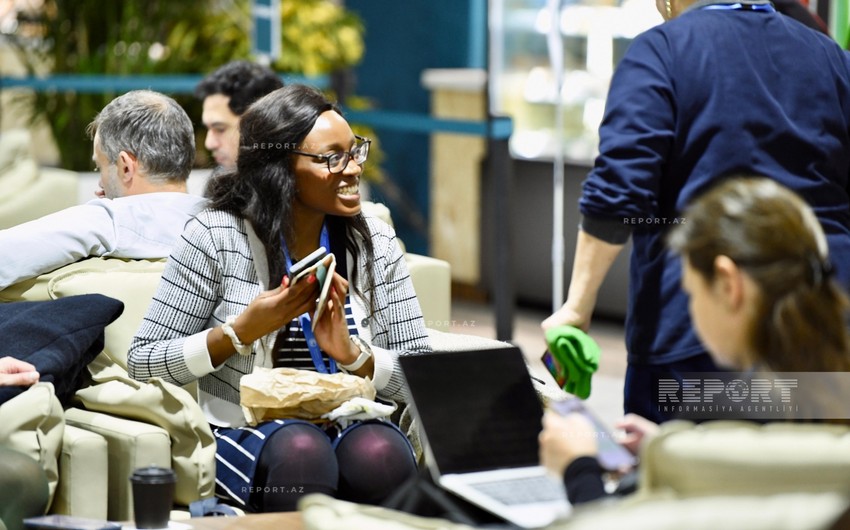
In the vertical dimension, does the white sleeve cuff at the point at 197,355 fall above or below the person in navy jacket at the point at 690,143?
below

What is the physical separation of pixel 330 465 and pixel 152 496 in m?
0.43

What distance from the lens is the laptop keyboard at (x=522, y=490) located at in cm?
174

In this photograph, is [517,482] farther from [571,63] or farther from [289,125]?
[571,63]

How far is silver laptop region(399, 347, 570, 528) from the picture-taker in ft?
5.81

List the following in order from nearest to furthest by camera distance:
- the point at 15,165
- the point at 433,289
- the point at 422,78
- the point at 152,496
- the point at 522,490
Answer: the point at 522,490 < the point at 152,496 < the point at 433,289 < the point at 15,165 < the point at 422,78

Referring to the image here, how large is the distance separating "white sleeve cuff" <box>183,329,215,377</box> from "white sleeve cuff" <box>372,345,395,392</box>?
315 mm

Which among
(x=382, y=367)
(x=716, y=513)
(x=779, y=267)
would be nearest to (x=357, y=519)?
(x=716, y=513)

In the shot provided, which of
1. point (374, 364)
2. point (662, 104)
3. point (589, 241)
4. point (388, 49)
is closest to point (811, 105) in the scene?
point (662, 104)

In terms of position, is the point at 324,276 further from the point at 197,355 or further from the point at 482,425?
the point at 482,425

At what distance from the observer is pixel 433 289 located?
3352 millimetres

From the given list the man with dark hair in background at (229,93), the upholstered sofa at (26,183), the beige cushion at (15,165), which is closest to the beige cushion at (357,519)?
the man with dark hair in background at (229,93)

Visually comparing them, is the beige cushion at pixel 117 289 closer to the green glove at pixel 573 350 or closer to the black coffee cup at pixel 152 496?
the black coffee cup at pixel 152 496

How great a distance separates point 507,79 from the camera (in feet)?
22.4

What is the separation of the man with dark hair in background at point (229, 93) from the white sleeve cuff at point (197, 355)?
5.09 ft
